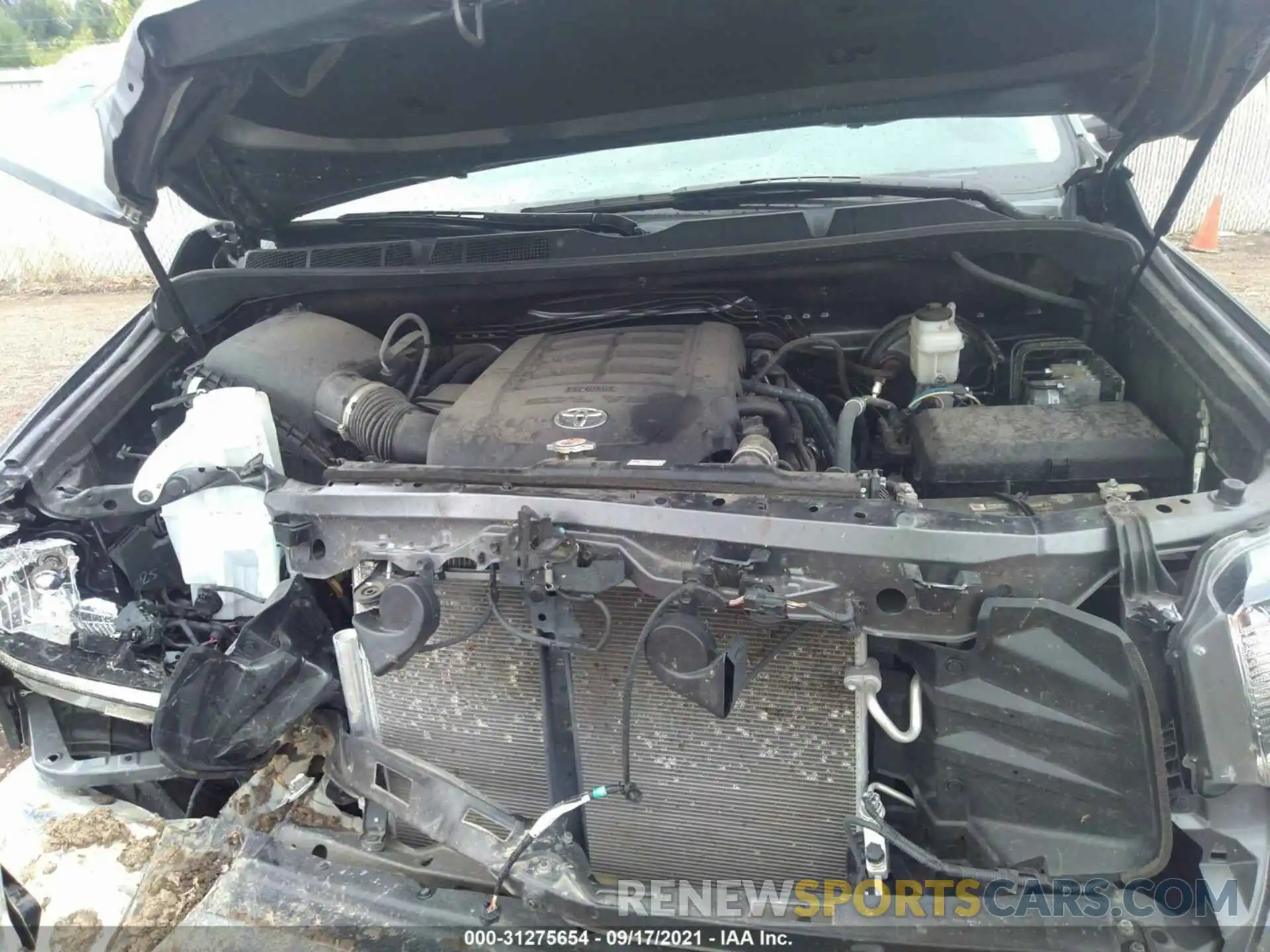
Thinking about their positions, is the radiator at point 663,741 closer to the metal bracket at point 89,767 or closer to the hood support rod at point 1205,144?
the metal bracket at point 89,767

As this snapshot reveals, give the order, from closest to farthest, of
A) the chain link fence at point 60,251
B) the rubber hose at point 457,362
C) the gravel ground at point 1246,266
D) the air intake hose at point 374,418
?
1. the air intake hose at point 374,418
2. the rubber hose at point 457,362
3. the gravel ground at point 1246,266
4. the chain link fence at point 60,251

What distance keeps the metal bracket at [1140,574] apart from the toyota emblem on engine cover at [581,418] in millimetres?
863

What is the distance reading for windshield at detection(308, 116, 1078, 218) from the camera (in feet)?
8.45

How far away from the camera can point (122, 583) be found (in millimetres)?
1862

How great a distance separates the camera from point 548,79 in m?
2.12

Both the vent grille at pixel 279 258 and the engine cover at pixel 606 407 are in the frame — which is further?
the vent grille at pixel 279 258

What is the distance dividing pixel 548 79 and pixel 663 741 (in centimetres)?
152

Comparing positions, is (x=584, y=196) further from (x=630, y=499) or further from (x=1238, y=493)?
(x=1238, y=493)

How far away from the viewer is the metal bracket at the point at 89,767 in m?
1.67

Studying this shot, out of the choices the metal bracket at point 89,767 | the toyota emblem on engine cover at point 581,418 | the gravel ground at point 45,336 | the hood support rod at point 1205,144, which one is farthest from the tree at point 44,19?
the hood support rod at point 1205,144

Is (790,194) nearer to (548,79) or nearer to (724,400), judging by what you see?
(548,79)

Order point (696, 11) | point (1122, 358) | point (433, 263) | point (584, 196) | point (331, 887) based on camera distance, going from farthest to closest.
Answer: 1. point (584, 196)
2. point (433, 263)
3. point (1122, 358)
4. point (696, 11)
5. point (331, 887)

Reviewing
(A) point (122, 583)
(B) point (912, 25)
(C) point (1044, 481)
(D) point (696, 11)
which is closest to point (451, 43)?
(D) point (696, 11)

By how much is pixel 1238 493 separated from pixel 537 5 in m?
1.51
